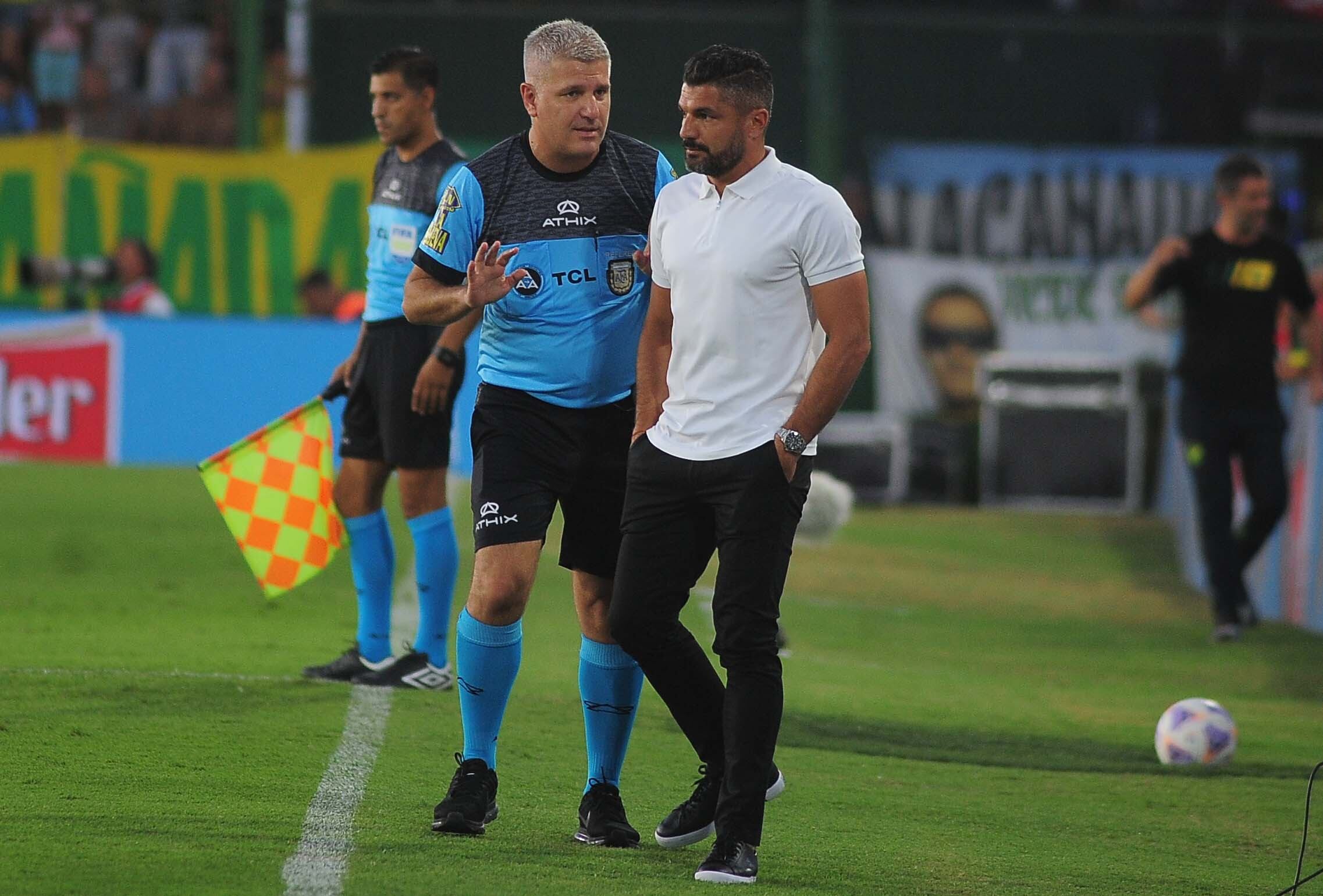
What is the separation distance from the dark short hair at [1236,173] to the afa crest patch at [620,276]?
17.8ft

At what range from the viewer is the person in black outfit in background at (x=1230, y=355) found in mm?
9609

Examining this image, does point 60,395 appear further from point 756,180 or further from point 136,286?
point 756,180

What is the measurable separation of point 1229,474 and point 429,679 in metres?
4.90

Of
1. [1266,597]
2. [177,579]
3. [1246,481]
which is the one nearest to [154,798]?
[177,579]

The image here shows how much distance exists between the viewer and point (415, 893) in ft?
13.3

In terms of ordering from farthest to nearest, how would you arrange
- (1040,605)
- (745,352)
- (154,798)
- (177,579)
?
(1040,605), (177,579), (154,798), (745,352)

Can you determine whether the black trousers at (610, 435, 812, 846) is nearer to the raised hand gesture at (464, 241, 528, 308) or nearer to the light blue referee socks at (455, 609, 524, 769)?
the light blue referee socks at (455, 609, 524, 769)

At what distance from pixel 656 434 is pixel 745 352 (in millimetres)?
322

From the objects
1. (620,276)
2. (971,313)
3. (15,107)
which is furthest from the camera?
(15,107)

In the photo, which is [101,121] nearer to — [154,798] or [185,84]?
[185,84]

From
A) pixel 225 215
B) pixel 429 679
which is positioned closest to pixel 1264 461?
pixel 429 679

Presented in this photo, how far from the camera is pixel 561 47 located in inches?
187

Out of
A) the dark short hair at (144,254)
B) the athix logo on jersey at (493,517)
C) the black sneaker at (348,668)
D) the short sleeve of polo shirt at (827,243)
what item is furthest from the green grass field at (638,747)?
the dark short hair at (144,254)

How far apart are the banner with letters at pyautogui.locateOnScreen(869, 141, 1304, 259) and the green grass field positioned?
26.2 feet
